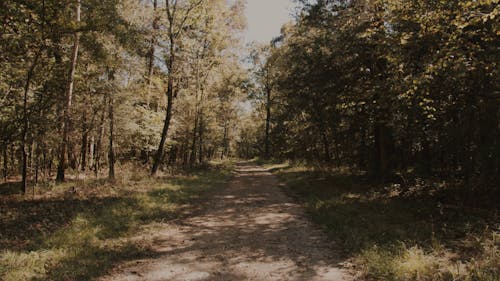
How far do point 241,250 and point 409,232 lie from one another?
4.16 m

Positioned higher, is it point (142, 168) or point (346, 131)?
point (346, 131)

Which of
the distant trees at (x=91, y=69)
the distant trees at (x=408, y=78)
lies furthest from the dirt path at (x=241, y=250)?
the distant trees at (x=91, y=69)

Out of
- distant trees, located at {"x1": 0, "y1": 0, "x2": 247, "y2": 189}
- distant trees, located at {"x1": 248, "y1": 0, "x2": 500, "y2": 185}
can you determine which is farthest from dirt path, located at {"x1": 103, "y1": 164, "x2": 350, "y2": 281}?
distant trees, located at {"x1": 0, "y1": 0, "x2": 247, "y2": 189}

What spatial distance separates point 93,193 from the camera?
11648 millimetres

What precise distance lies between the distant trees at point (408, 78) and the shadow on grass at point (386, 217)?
1.58 meters

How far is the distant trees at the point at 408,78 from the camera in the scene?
721 centimetres

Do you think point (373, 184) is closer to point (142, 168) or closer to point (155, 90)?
point (142, 168)

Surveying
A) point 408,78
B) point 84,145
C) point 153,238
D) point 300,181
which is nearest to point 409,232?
point 408,78

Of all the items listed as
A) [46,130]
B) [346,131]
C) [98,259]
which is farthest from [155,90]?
[98,259]

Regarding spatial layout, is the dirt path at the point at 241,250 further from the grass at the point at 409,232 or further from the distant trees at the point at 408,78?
the distant trees at the point at 408,78

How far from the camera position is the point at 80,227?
7461 mm

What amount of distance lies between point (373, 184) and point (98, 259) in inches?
469

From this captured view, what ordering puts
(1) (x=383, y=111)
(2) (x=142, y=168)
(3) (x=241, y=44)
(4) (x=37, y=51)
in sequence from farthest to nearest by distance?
(3) (x=241, y=44) < (2) (x=142, y=168) < (1) (x=383, y=111) < (4) (x=37, y=51)

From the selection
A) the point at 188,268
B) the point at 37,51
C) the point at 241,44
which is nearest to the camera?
the point at 188,268
